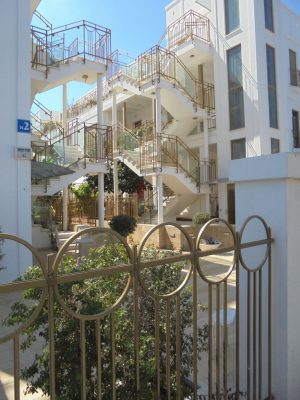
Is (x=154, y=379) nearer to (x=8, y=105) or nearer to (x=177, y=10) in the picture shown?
(x=8, y=105)

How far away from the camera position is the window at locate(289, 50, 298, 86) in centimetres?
1689

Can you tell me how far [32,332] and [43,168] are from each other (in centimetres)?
818

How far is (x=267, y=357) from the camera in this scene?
2611 millimetres

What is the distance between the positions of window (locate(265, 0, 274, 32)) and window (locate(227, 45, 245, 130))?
5.85 ft

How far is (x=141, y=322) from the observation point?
8.02 feet

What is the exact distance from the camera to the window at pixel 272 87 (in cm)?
1520

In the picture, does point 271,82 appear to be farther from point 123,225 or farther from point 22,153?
point 22,153

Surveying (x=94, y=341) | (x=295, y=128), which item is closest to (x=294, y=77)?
(x=295, y=128)

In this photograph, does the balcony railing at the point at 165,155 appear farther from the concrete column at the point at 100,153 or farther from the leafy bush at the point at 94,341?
the leafy bush at the point at 94,341

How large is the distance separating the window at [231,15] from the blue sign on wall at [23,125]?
37.4 ft

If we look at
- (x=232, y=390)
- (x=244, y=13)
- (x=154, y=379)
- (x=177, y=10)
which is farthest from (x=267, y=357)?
(x=177, y=10)

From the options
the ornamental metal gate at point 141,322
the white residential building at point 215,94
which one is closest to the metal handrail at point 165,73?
the white residential building at point 215,94

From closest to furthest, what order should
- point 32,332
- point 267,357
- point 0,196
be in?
point 32,332 → point 267,357 → point 0,196

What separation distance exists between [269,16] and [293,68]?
2.93 metres
